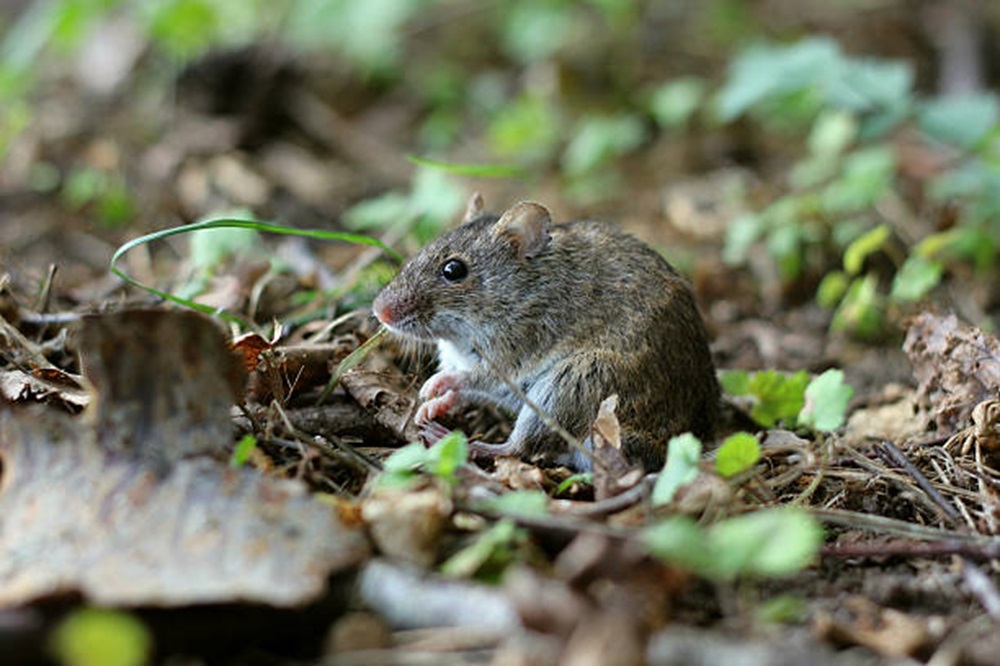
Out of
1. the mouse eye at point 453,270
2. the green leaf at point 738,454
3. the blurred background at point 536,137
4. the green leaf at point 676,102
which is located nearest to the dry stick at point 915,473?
the green leaf at point 738,454

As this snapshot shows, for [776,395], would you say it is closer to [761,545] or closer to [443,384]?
[443,384]

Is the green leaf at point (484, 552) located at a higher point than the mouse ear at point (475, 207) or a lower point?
lower

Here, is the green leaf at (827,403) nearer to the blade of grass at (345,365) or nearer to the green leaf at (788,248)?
the blade of grass at (345,365)

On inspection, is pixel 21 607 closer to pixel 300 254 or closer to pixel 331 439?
pixel 331 439

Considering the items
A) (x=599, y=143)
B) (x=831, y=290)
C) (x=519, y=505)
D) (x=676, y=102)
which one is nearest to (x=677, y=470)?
(x=519, y=505)

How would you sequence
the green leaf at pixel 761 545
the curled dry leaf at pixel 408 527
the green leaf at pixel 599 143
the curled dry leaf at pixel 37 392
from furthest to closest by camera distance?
the green leaf at pixel 599 143 < the curled dry leaf at pixel 37 392 < the curled dry leaf at pixel 408 527 < the green leaf at pixel 761 545

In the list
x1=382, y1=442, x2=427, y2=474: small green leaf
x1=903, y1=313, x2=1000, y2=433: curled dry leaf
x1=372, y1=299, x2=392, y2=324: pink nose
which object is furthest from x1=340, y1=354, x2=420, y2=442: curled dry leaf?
x1=903, y1=313, x2=1000, y2=433: curled dry leaf
